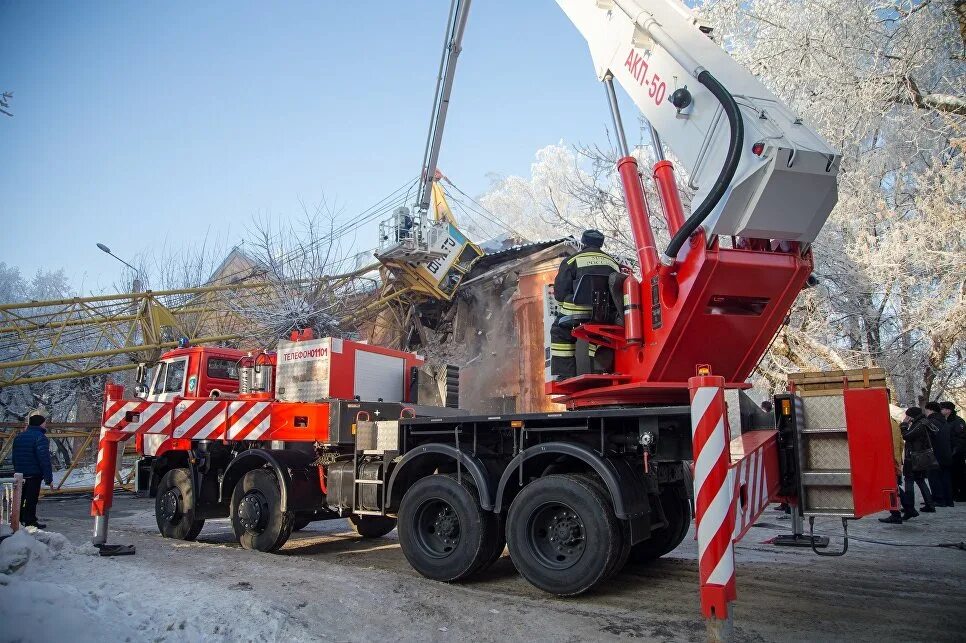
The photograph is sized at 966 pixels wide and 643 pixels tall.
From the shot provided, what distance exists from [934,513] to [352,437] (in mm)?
9435

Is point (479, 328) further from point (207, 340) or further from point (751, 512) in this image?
point (751, 512)

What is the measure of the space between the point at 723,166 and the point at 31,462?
11.2 metres

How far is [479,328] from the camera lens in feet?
70.6

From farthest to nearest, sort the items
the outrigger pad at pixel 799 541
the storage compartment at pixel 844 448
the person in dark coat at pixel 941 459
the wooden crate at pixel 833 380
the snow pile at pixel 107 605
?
the person in dark coat at pixel 941 459, the outrigger pad at pixel 799 541, the wooden crate at pixel 833 380, the storage compartment at pixel 844 448, the snow pile at pixel 107 605

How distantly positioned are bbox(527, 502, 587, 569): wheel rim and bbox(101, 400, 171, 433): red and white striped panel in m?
5.79

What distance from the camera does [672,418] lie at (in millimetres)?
5297

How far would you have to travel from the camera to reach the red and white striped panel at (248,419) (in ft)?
27.7

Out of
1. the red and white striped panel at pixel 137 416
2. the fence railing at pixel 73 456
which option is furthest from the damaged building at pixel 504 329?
the red and white striped panel at pixel 137 416

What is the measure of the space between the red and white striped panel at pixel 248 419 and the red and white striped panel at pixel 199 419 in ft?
0.62

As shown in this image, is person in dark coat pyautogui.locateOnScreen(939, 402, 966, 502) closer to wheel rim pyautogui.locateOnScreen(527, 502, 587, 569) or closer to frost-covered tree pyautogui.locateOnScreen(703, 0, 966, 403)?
frost-covered tree pyautogui.locateOnScreen(703, 0, 966, 403)

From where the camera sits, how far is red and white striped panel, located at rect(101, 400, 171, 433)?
8.61m

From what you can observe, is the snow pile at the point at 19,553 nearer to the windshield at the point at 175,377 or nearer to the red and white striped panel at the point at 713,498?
the windshield at the point at 175,377

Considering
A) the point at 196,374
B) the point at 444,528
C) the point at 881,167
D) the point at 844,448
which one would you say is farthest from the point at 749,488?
the point at 881,167

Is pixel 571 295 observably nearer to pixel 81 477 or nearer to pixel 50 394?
pixel 81 477
